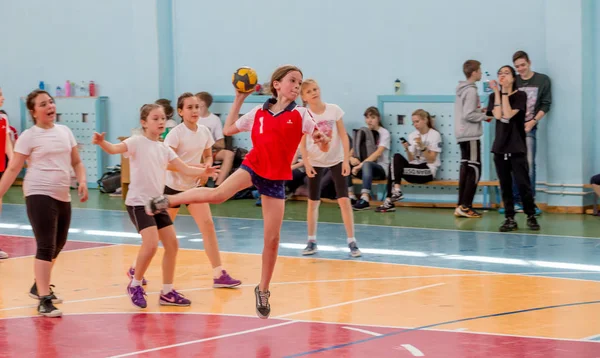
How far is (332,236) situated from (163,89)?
6.85 meters

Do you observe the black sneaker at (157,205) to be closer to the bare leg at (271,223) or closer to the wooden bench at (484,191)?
the bare leg at (271,223)

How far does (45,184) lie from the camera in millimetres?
7430

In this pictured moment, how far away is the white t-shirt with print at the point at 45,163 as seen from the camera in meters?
7.44

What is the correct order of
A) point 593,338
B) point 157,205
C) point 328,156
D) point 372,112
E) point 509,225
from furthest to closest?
point 372,112, point 509,225, point 328,156, point 157,205, point 593,338

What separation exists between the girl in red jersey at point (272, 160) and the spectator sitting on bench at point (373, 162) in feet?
25.2

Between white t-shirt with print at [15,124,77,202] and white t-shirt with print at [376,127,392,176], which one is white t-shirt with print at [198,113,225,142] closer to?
white t-shirt with print at [376,127,392,176]

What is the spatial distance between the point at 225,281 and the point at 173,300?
83cm

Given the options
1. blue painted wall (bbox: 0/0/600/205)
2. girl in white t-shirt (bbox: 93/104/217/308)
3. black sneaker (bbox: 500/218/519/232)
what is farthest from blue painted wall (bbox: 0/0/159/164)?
girl in white t-shirt (bbox: 93/104/217/308)

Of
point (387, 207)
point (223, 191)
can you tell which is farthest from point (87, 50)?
point (223, 191)

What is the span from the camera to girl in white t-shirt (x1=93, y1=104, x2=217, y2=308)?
7.69 metres

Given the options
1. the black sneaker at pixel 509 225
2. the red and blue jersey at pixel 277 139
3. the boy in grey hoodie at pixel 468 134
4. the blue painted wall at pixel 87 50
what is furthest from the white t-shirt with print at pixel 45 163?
the blue painted wall at pixel 87 50

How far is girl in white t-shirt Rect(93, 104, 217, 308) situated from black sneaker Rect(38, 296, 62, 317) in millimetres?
639

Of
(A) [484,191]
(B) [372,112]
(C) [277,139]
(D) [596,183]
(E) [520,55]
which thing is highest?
(E) [520,55]

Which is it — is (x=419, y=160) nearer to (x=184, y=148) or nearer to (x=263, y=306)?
(x=184, y=148)
